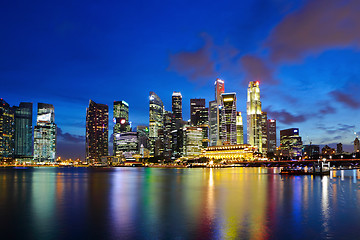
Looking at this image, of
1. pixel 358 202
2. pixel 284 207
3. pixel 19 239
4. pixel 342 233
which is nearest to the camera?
pixel 19 239

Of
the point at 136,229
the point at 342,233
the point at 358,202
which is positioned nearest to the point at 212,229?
the point at 136,229

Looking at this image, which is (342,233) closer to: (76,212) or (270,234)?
(270,234)

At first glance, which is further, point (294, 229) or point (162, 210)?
point (162, 210)

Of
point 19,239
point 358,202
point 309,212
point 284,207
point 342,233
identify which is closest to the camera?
point 19,239

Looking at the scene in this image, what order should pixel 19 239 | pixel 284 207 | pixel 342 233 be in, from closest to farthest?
1. pixel 19 239
2. pixel 342 233
3. pixel 284 207

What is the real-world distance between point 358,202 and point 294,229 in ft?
84.0

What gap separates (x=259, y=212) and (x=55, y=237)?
80.7 feet

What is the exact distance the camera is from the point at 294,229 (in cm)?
3172

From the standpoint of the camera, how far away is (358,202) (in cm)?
5100

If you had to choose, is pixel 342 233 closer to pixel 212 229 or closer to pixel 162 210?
pixel 212 229

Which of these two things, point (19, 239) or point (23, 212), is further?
point (23, 212)

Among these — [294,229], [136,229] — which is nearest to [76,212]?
[136,229]

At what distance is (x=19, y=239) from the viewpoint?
28.1 m

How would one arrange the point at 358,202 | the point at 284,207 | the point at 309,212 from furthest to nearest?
the point at 358,202 < the point at 284,207 < the point at 309,212
